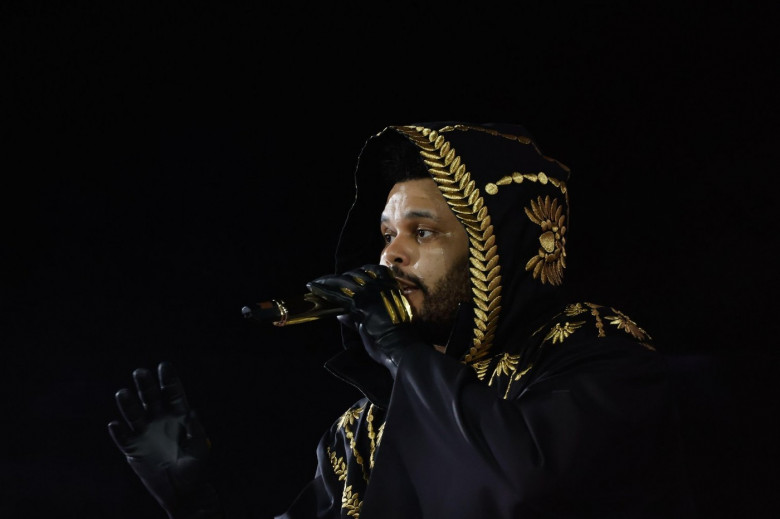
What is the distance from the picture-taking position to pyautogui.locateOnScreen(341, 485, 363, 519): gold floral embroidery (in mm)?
1599

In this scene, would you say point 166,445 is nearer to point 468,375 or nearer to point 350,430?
point 350,430

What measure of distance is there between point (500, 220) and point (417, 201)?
0.17m

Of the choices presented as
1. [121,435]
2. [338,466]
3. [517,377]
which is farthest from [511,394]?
[121,435]

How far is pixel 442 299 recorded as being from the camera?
62.3 inches

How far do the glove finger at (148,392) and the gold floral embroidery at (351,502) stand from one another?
0.38 meters

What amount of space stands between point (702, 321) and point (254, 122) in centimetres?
127

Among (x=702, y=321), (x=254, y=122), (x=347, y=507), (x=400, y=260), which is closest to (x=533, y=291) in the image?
(x=400, y=260)

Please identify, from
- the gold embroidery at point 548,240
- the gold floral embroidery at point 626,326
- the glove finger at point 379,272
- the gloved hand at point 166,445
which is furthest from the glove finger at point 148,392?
the gold floral embroidery at point 626,326

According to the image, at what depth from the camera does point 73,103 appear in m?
2.41

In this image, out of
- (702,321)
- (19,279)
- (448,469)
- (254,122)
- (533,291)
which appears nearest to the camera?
(448,469)

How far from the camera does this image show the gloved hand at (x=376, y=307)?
139 centimetres

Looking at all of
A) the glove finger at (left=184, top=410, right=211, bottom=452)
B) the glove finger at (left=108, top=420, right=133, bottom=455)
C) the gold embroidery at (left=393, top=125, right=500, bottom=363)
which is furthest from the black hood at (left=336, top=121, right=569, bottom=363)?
the glove finger at (left=108, top=420, right=133, bottom=455)

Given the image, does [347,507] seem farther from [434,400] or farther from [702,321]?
[702,321]

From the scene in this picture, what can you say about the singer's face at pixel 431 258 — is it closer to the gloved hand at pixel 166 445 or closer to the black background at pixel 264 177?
the gloved hand at pixel 166 445
